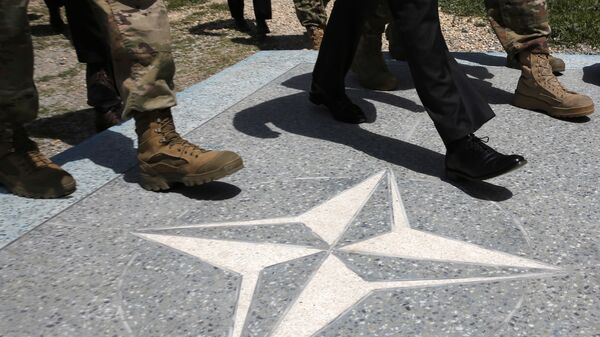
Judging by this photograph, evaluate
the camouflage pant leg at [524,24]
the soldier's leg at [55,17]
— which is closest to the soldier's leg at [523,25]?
the camouflage pant leg at [524,24]

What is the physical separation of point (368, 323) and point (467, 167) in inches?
34.8

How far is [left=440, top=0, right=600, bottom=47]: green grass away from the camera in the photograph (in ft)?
17.2

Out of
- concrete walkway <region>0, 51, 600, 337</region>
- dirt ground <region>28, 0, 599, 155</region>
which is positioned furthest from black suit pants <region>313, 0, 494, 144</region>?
dirt ground <region>28, 0, 599, 155</region>

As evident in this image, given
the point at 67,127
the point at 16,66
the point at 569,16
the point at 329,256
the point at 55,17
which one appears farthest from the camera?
the point at 55,17

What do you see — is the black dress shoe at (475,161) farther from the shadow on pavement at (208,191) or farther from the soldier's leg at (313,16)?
the soldier's leg at (313,16)

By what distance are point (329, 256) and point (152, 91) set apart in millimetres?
852

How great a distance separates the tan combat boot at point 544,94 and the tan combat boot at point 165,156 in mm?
1599

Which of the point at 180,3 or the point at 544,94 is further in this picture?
the point at 180,3

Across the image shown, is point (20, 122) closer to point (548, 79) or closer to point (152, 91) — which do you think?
point (152, 91)

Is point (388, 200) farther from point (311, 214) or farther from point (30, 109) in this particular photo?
point (30, 109)

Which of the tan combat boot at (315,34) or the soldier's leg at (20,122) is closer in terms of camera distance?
the soldier's leg at (20,122)

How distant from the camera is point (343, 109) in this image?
122 inches

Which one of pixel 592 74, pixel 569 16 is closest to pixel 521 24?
pixel 592 74

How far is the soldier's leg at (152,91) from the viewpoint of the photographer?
7.56ft
